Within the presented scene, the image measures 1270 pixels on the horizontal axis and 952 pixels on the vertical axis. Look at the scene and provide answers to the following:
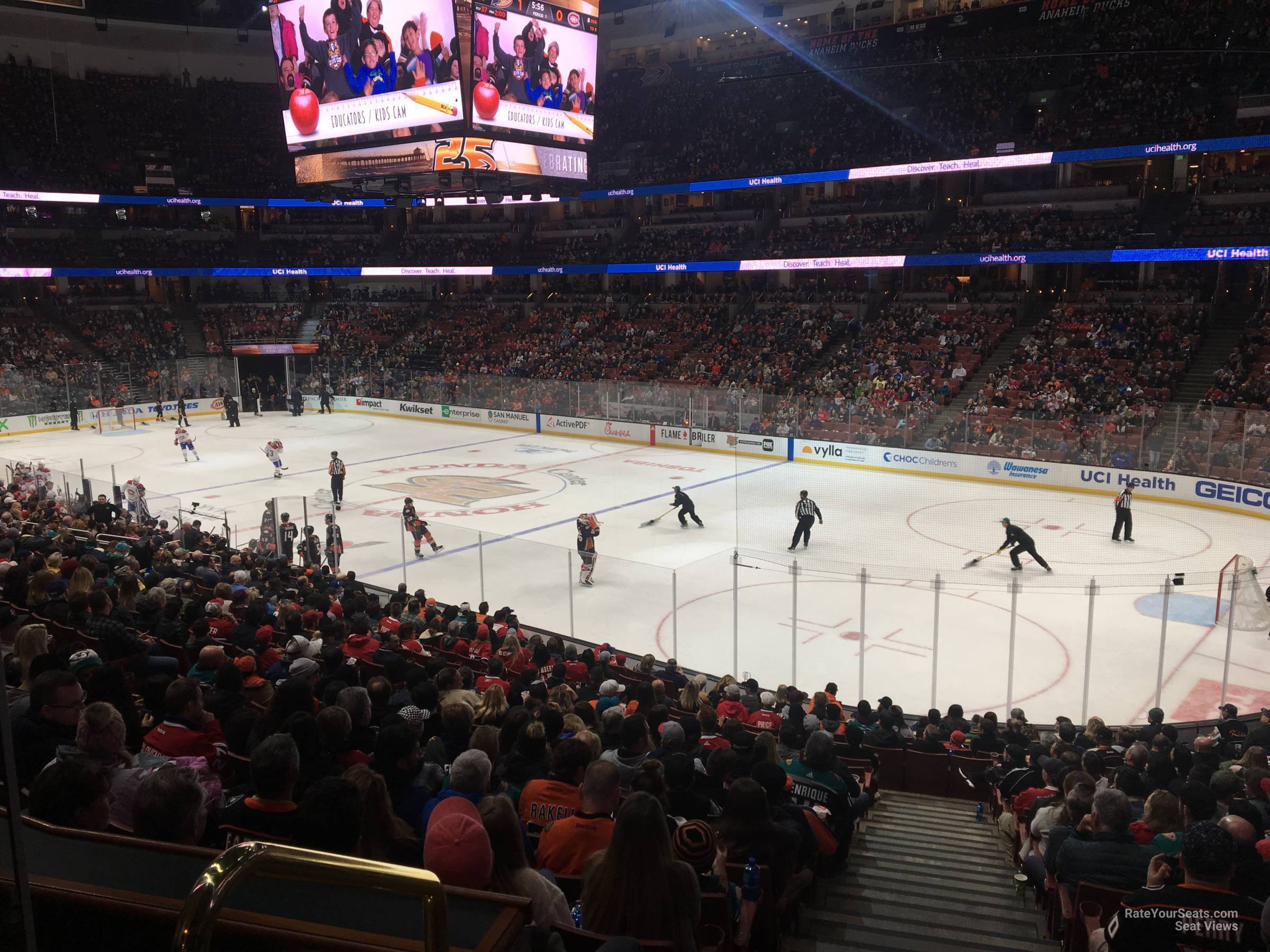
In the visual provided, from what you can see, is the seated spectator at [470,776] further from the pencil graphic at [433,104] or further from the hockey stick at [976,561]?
the pencil graphic at [433,104]

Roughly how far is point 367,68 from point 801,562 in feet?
49.2

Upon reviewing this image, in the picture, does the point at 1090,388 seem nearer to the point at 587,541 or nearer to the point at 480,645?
the point at 587,541

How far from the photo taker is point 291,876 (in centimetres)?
186

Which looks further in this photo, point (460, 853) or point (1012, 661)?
point (1012, 661)

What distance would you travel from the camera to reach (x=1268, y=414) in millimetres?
20828

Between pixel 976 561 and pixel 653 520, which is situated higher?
pixel 653 520

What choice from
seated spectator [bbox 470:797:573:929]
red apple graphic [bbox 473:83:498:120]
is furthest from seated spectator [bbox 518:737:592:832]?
red apple graphic [bbox 473:83:498:120]

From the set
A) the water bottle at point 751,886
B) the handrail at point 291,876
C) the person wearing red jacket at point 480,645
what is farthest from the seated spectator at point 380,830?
the person wearing red jacket at point 480,645

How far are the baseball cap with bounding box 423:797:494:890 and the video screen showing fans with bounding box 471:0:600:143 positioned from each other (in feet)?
67.5

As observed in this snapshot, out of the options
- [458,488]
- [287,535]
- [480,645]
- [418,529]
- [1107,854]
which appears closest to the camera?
[1107,854]

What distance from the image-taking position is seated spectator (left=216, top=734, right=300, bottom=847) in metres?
3.67

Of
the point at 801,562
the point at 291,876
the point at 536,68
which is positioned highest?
the point at 536,68

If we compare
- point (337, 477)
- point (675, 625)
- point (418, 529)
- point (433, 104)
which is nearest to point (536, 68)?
point (433, 104)

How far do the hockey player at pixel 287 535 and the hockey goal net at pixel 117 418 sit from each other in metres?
24.4
